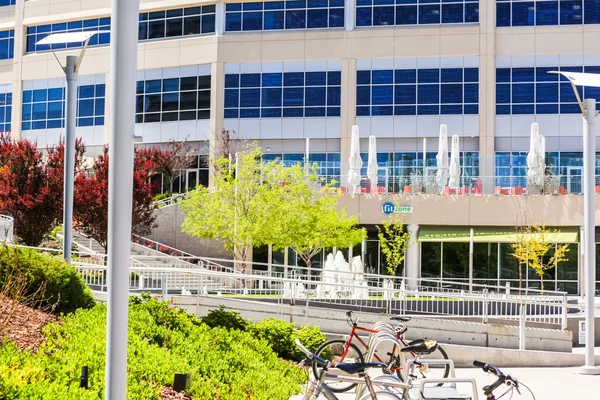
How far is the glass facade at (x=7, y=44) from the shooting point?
58.6 meters

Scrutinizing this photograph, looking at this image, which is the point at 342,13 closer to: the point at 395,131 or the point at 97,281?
the point at 395,131

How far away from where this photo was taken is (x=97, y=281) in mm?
23406

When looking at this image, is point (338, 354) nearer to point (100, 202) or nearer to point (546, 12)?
point (100, 202)

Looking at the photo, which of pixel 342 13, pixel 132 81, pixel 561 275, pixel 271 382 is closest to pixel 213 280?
pixel 561 275

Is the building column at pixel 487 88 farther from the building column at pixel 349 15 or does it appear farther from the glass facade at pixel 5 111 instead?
the glass facade at pixel 5 111

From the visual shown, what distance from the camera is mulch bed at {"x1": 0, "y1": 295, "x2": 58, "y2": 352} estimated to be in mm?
11016

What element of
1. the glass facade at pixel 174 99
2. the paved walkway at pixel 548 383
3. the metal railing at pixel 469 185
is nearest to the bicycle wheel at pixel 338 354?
the paved walkway at pixel 548 383

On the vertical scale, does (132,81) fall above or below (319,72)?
below

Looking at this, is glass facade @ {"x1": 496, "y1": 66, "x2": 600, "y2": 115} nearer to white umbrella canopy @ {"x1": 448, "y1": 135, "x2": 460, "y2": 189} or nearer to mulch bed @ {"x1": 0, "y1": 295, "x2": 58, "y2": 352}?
white umbrella canopy @ {"x1": 448, "y1": 135, "x2": 460, "y2": 189}

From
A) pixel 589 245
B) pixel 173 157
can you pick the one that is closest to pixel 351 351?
pixel 589 245

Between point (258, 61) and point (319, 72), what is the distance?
3.50 metres

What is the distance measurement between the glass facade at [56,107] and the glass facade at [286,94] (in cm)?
895

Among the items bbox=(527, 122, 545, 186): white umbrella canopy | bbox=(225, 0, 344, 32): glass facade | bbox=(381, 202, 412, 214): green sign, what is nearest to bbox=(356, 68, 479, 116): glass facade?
bbox=(225, 0, 344, 32): glass facade

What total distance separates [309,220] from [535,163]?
10712mm
